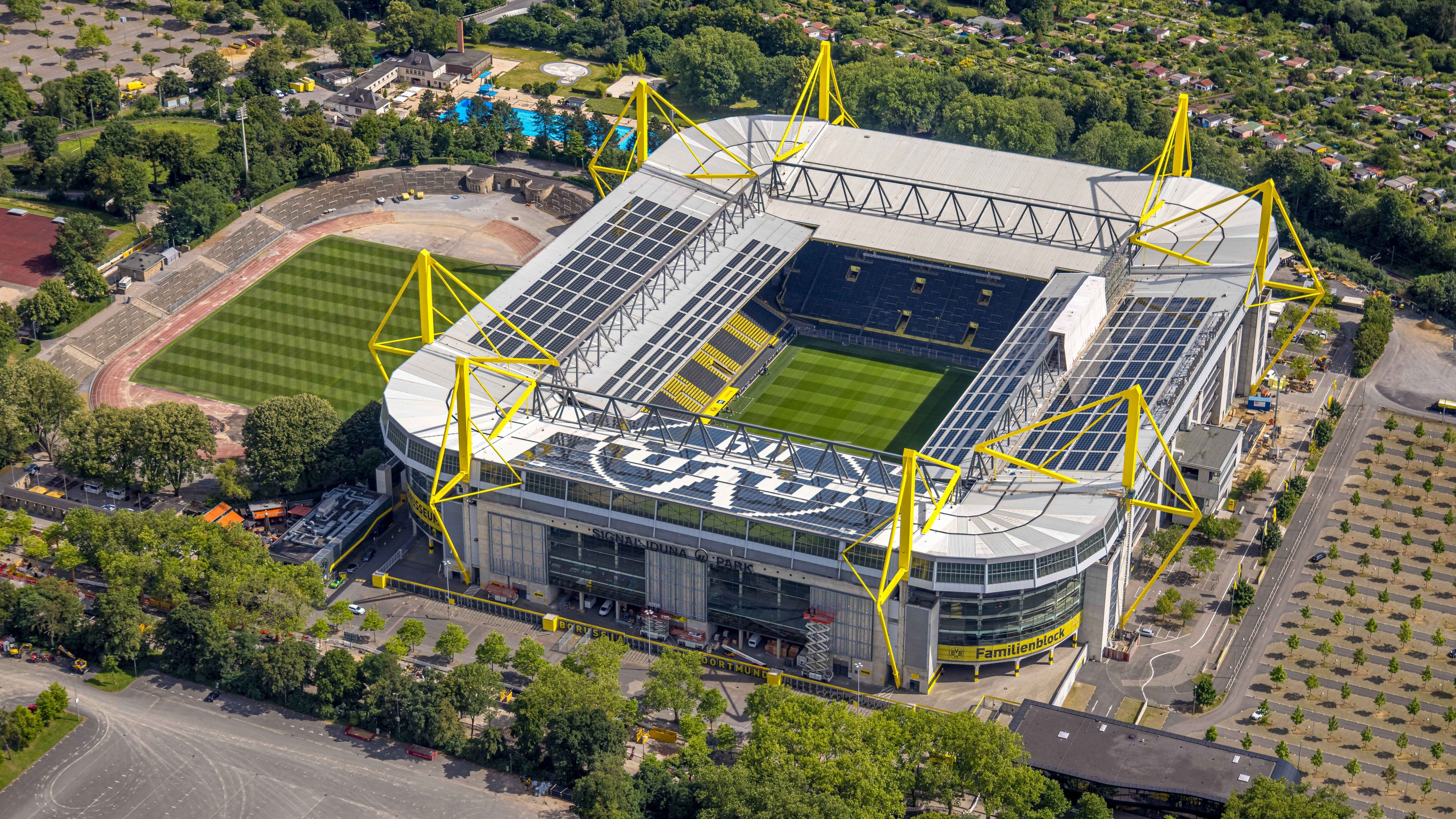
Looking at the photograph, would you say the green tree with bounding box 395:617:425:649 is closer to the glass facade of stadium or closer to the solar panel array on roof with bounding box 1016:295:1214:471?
the glass facade of stadium

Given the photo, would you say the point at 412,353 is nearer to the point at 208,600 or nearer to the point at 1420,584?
the point at 208,600

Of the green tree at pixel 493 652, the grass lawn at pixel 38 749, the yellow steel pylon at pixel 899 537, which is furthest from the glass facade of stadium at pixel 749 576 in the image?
the grass lawn at pixel 38 749

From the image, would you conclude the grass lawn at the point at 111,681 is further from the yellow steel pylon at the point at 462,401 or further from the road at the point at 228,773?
the yellow steel pylon at the point at 462,401

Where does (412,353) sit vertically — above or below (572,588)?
above

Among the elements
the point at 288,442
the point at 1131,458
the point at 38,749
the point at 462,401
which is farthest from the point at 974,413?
the point at 38,749

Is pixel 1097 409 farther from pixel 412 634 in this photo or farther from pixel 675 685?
pixel 412 634

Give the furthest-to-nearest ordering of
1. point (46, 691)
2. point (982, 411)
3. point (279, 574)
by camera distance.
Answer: point (982, 411) < point (279, 574) < point (46, 691)

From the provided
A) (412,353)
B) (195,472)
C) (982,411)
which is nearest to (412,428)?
(412,353)
